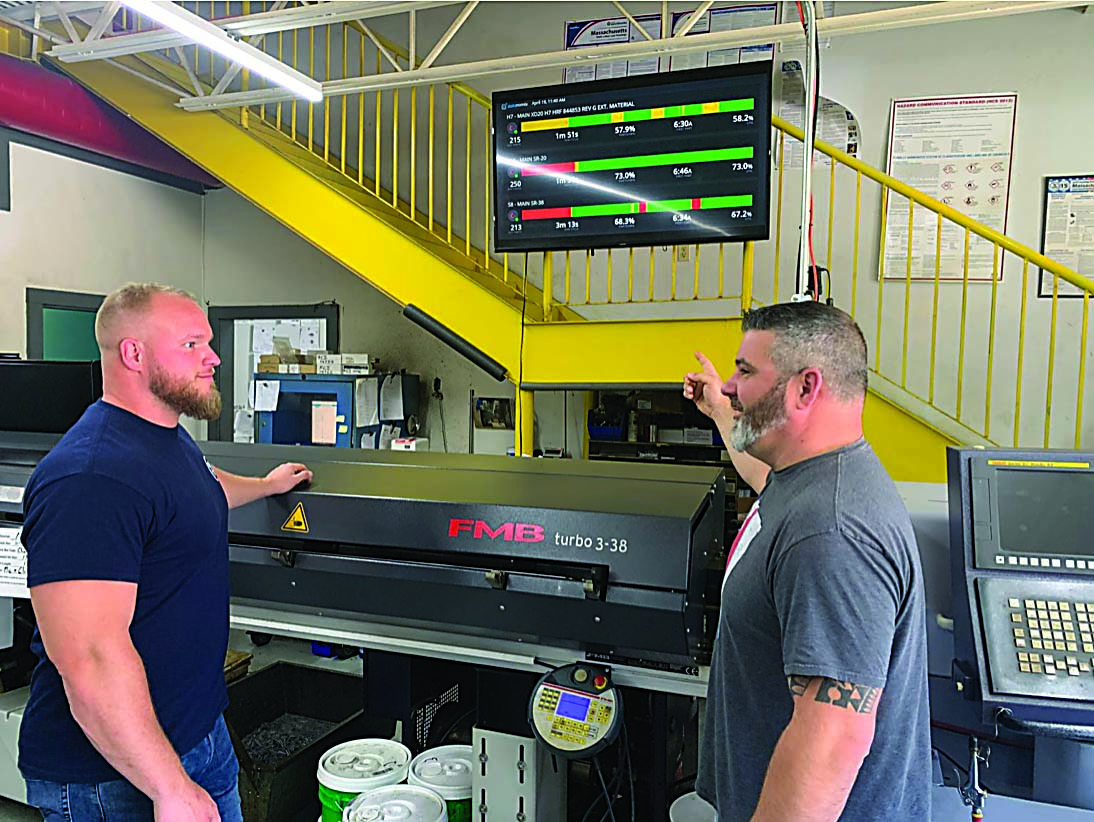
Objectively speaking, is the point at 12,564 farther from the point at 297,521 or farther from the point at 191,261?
the point at 191,261

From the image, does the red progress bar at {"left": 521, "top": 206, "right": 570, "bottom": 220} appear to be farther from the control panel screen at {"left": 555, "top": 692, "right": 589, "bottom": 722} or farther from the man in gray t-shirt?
the control panel screen at {"left": 555, "top": 692, "right": 589, "bottom": 722}

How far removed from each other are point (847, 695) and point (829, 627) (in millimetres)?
92

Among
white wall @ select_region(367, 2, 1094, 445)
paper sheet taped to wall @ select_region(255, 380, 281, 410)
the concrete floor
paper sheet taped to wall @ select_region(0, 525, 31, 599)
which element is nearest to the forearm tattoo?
paper sheet taped to wall @ select_region(0, 525, 31, 599)

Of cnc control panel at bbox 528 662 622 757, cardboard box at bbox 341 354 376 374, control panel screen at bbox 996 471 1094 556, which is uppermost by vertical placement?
cardboard box at bbox 341 354 376 374

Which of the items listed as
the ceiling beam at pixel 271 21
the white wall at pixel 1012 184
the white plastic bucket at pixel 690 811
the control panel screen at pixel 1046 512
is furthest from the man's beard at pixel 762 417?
the white wall at pixel 1012 184

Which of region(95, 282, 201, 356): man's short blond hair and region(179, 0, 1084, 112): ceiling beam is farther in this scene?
region(179, 0, 1084, 112): ceiling beam

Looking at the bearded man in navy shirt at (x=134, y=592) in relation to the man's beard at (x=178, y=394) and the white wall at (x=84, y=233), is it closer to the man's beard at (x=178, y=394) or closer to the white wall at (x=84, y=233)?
the man's beard at (x=178, y=394)

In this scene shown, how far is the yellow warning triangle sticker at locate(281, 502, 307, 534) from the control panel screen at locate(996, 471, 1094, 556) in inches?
54.9

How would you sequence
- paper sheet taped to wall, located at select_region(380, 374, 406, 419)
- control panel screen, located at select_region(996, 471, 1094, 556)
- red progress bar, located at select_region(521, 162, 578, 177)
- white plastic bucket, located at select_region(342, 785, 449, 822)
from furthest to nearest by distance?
1. paper sheet taped to wall, located at select_region(380, 374, 406, 419)
2. red progress bar, located at select_region(521, 162, 578, 177)
3. white plastic bucket, located at select_region(342, 785, 449, 822)
4. control panel screen, located at select_region(996, 471, 1094, 556)

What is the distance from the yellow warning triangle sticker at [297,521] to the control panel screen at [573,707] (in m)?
0.67

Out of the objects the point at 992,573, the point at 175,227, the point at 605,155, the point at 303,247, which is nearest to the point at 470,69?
the point at 605,155

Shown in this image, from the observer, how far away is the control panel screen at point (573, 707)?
1.50 m

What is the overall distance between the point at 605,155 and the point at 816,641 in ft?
8.86

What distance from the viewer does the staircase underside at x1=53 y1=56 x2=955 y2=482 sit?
10.9 ft
